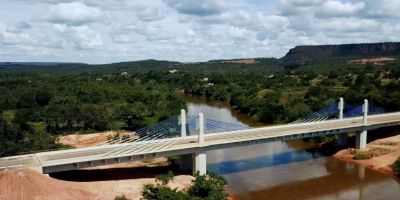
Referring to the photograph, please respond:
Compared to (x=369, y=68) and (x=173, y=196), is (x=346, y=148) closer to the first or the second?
(x=173, y=196)

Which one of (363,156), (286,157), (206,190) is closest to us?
(206,190)

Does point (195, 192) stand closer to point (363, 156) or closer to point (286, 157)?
point (286, 157)

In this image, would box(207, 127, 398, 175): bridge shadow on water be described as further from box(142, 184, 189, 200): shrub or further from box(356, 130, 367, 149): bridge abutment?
box(142, 184, 189, 200): shrub

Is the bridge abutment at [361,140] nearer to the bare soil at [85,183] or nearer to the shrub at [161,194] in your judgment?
the bare soil at [85,183]

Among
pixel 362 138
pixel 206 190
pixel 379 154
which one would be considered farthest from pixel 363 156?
pixel 206 190

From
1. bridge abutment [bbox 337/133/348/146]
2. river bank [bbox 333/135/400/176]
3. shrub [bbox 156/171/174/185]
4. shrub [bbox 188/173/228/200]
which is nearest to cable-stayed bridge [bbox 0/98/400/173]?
bridge abutment [bbox 337/133/348/146]
